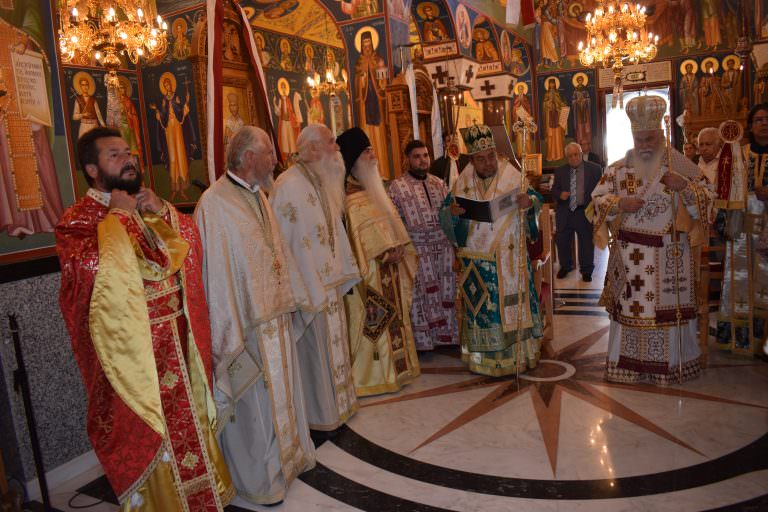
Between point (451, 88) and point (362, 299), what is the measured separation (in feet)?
21.3

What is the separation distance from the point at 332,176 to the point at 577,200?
522 centimetres

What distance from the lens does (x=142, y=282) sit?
2455 mm

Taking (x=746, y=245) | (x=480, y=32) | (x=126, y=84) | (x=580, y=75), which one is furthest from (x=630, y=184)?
(x=580, y=75)

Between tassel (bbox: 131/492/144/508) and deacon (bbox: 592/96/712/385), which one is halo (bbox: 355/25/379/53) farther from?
tassel (bbox: 131/492/144/508)

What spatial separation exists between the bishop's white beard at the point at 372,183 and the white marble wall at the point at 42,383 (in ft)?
6.68

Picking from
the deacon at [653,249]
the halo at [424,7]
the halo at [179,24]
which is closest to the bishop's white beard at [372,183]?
the deacon at [653,249]

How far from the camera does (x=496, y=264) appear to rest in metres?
4.64

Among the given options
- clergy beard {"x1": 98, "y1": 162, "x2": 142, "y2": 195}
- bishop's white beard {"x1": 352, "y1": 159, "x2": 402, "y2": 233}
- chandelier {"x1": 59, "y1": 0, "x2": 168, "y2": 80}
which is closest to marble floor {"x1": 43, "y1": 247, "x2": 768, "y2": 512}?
bishop's white beard {"x1": 352, "y1": 159, "x2": 402, "y2": 233}

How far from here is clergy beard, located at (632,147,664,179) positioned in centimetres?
421

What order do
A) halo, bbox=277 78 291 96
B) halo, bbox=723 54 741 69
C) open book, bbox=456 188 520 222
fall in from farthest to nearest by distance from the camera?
1. halo, bbox=723 54 741 69
2. halo, bbox=277 78 291 96
3. open book, bbox=456 188 520 222

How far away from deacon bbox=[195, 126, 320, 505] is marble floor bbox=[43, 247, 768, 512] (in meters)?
0.24

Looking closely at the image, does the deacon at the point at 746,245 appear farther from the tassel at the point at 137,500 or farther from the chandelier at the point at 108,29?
the chandelier at the point at 108,29

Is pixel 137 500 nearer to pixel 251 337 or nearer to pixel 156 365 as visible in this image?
pixel 156 365

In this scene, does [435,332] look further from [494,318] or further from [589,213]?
[589,213]
